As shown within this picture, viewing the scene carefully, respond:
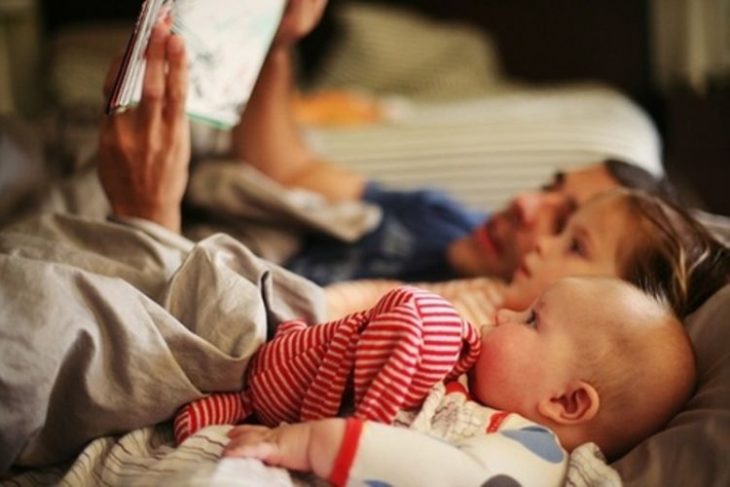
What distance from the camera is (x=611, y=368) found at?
29.4 inches

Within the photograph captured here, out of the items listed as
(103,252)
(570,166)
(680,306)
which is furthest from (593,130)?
(103,252)

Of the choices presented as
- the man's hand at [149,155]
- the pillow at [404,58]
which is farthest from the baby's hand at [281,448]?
the pillow at [404,58]

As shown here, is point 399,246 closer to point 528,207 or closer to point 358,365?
point 528,207

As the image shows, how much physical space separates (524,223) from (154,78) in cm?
58

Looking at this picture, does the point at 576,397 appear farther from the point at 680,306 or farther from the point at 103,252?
the point at 103,252

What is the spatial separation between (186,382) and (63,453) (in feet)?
0.46

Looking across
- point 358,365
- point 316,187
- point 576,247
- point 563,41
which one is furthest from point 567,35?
point 358,365

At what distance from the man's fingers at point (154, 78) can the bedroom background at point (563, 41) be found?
6.05 feet

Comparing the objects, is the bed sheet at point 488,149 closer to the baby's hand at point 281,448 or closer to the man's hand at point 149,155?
the man's hand at point 149,155

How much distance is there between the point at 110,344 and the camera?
29.1 inches

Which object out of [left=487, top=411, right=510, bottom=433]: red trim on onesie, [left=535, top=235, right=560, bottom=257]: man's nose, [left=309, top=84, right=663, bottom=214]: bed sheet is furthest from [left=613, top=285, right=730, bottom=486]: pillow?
[left=309, top=84, right=663, bottom=214]: bed sheet

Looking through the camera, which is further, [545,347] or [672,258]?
[672,258]

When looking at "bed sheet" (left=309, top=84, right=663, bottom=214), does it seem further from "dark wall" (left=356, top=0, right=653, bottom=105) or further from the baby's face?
"dark wall" (left=356, top=0, right=653, bottom=105)

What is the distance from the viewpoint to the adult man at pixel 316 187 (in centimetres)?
95
